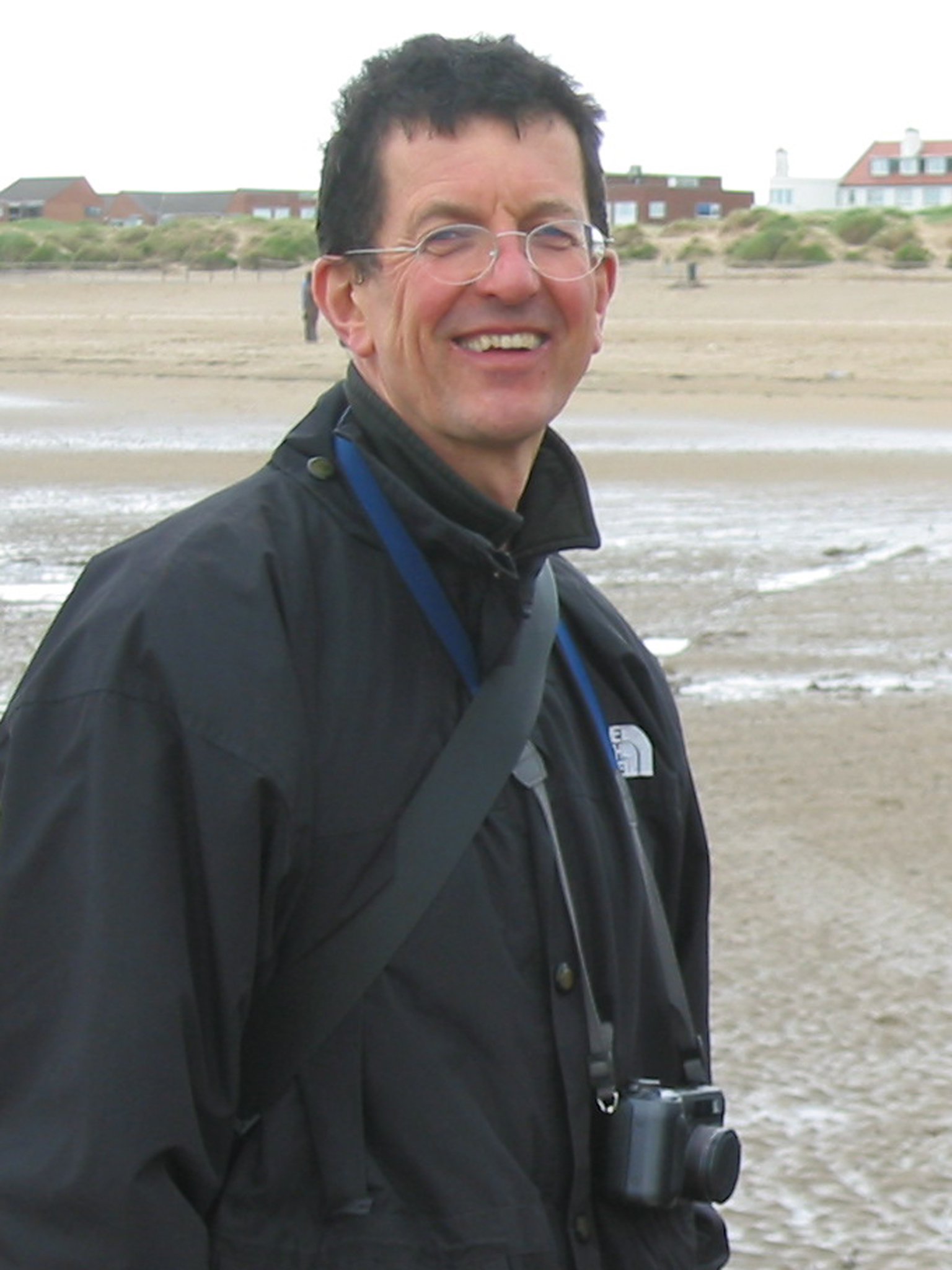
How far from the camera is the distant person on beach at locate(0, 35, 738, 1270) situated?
6.11 feet

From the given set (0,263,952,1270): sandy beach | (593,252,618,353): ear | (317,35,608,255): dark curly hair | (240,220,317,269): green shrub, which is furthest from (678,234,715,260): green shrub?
(317,35,608,255): dark curly hair

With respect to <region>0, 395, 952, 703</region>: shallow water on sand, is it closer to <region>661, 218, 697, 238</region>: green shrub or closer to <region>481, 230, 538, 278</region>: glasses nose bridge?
<region>481, 230, 538, 278</region>: glasses nose bridge

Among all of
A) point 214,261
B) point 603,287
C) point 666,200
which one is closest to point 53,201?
point 666,200

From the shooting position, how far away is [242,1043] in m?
1.97

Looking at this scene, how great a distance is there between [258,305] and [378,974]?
37.4 meters

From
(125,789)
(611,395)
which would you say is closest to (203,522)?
(125,789)

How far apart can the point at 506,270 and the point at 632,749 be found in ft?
1.79

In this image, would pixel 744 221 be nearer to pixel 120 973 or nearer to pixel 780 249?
pixel 780 249

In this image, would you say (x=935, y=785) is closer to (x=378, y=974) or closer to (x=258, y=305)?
(x=378, y=974)

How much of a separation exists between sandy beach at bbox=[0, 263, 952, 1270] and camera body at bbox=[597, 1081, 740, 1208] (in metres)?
1.56

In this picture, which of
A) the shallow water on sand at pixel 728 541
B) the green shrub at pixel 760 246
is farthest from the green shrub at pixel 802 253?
the shallow water on sand at pixel 728 541

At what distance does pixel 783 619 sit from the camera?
9766 mm

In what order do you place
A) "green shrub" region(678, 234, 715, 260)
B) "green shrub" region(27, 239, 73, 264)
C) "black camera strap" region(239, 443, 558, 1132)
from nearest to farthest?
"black camera strap" region(239, 443, 558, 1132)
"green shrub" region(678, 234, 715, 260)
"green shrub" region(27, 239, 73, 264)

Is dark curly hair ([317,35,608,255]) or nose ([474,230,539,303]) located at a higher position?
dark curly hair ([317,35,608,255])
